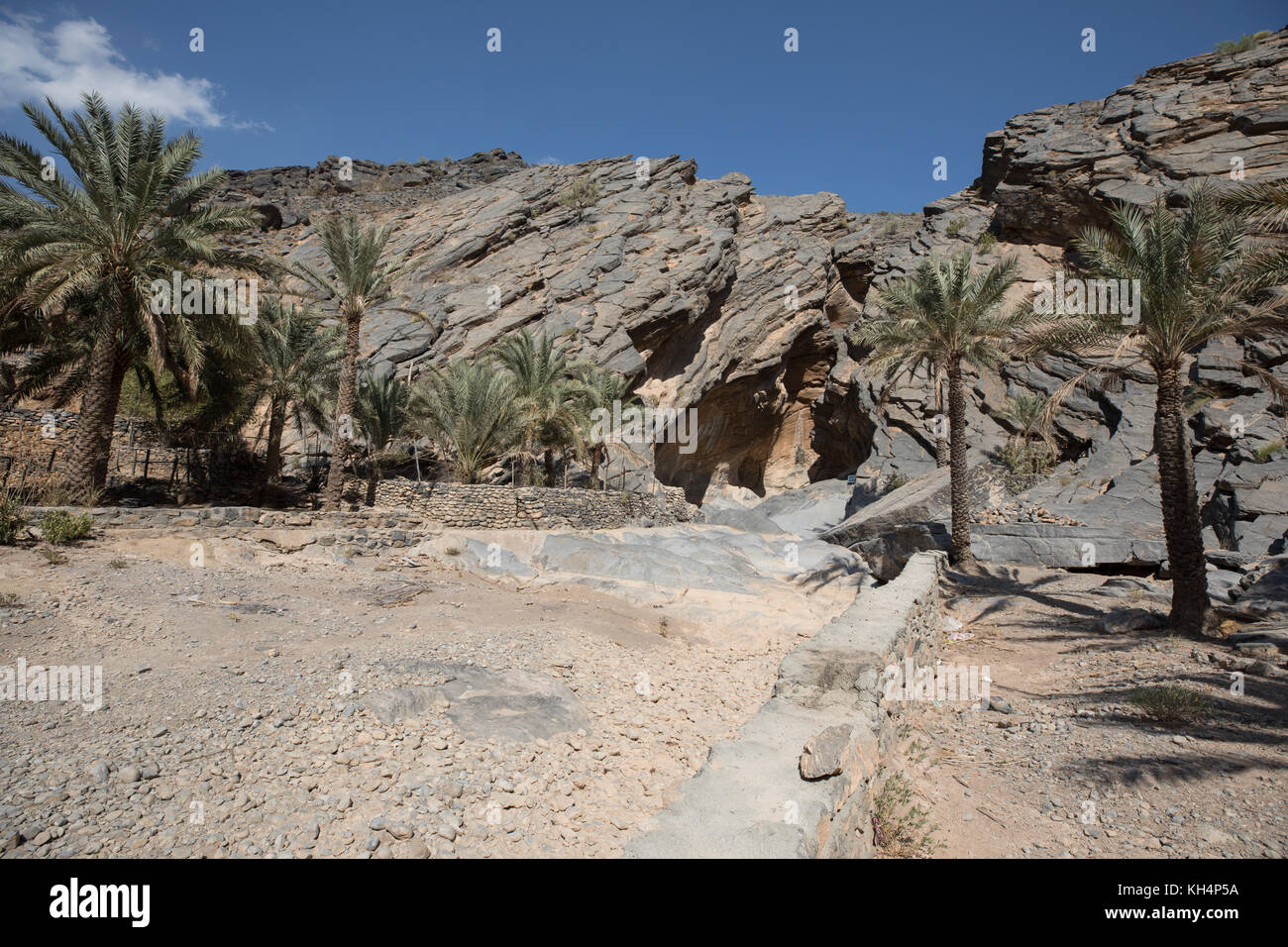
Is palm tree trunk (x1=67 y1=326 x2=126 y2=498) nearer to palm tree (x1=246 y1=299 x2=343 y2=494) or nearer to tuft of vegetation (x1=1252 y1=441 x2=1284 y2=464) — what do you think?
palm tree (x1=246 y1=299 x2=343 y2=494)

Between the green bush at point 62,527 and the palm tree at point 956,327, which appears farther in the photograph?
the palm tree at point 956,327

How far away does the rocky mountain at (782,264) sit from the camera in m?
28.0

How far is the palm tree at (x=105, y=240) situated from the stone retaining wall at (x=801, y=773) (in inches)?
532

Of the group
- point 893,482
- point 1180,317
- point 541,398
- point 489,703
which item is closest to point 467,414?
point 541,398

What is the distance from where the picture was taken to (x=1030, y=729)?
6461mm

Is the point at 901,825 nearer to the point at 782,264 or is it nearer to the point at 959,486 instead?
the point at 959,486

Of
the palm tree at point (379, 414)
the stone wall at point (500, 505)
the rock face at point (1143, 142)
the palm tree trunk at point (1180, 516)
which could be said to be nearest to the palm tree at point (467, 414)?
the palm tree at point (379, 414)

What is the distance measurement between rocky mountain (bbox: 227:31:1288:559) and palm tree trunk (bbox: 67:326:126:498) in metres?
10.5

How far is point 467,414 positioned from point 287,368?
16.6 feet

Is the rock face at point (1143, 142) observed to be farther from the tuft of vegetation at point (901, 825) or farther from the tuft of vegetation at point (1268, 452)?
the tuft of vegetation at point (901, 825)

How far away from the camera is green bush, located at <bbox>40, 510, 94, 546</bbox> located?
961 cm

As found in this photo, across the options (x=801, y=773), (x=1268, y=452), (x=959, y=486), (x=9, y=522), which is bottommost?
(x=801, y=773)

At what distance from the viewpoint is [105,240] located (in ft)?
41.5
